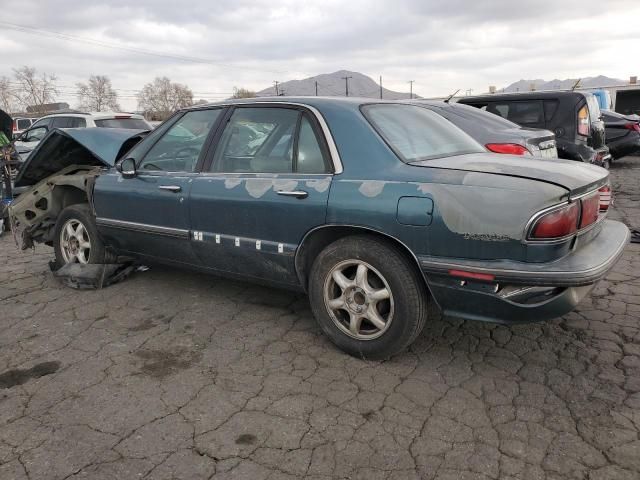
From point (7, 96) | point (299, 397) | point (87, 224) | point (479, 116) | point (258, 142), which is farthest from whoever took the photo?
point (7, 96)

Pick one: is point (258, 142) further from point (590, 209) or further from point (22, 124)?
point (22, 124)

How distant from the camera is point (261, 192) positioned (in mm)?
3168

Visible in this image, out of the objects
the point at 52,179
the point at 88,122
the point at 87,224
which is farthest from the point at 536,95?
the point at 88,122

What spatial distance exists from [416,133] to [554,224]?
1197 millimetres

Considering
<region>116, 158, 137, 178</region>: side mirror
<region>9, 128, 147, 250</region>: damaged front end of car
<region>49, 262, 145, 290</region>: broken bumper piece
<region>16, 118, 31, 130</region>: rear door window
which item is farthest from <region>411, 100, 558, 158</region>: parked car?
<region>16, 118, 31, 130</region>: rear door window

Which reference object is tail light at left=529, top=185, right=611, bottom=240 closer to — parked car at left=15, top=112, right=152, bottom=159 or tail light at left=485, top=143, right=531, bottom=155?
tail light at left=485, top=143, right=531, bottom=155

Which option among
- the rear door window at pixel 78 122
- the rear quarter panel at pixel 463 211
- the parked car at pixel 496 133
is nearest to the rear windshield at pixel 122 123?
the rear door window at pixel 78 122

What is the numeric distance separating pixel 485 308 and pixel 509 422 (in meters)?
0.55

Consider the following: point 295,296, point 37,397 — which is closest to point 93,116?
point 295,296

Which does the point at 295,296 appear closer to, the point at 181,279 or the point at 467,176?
the point at 181,279

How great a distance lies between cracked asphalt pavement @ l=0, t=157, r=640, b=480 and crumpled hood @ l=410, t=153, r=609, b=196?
1040mm

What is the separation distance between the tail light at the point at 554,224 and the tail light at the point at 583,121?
5.69 metres

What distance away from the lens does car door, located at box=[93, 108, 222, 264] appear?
143 inches

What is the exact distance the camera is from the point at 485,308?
8.31 ft
